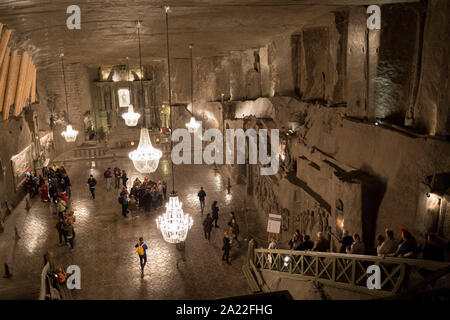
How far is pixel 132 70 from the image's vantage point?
90.0 ft

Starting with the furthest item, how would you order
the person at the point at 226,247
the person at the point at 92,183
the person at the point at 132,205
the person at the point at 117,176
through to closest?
the person at the point at 117,176 → the person at the point at 92,183 → the person at the point at 132,205 → the person at the point at 226,247

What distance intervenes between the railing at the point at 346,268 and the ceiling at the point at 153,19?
17.0ft

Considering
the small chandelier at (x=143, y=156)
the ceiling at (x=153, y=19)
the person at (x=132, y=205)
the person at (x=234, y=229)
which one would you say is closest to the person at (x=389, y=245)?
the ceiling at (x=153, y=19)

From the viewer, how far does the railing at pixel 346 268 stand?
5.31m

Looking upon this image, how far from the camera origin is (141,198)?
44.4 feet

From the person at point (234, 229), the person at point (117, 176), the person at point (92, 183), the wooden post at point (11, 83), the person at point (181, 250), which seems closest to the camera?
the wooden post at point (11, 83)

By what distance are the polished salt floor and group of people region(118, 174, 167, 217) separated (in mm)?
376

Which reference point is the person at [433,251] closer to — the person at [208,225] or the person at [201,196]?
the person at [208,225]

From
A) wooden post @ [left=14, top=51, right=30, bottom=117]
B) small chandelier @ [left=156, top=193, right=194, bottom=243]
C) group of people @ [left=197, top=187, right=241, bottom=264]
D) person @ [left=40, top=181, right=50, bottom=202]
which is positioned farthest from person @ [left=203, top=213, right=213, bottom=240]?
person @ [left=40, top=181, right=50, bottom=202]

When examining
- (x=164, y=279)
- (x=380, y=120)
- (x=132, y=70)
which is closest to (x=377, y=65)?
(x=380, y=120)

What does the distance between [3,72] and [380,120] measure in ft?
28.3

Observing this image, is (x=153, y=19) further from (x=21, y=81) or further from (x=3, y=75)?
(x=21, y=81)
